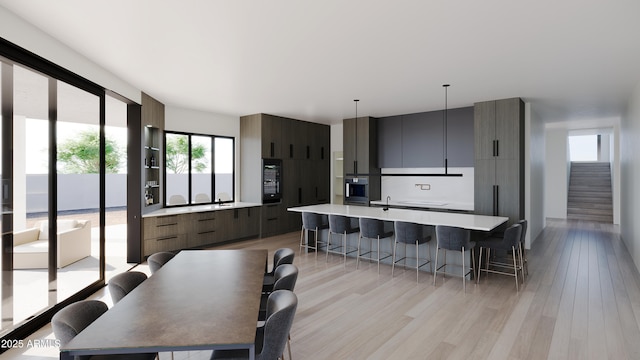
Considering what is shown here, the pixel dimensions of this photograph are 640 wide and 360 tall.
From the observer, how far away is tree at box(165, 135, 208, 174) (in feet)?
22.6

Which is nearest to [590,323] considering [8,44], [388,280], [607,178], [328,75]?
[388,280]

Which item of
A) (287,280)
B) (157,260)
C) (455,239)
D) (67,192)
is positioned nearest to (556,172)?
(455,239)

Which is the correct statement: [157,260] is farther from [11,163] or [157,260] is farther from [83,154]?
A: [83,154]

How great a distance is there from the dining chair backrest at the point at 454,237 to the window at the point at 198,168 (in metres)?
4.77

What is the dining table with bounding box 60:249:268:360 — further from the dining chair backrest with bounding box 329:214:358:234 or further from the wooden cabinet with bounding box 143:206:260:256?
the wooden cabinet with bounding box 143:206:260:256

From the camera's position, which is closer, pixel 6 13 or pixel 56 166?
pixel 6 13

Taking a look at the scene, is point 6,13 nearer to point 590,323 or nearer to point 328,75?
point 328,75

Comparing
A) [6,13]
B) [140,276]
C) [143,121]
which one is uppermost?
[6,13]

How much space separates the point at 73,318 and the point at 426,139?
670 cm

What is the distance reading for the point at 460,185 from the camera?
707 cm

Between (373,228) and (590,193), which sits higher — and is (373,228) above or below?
below

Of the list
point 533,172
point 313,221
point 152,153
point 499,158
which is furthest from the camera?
point 533,172

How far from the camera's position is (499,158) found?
236 inches

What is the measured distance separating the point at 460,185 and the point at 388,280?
11.2 ft
